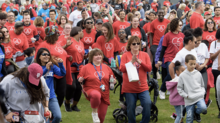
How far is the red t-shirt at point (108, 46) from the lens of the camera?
25.6ft

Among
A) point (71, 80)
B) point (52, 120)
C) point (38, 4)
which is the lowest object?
point (52, 120)

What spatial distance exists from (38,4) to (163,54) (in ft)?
37.1

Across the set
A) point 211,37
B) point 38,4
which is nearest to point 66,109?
point 211,37

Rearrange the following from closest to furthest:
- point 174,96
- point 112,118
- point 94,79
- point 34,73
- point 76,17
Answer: point 34,73 → point 174,96 → point 94,79 → point 112,118 → point 76,17

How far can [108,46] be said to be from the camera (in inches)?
308

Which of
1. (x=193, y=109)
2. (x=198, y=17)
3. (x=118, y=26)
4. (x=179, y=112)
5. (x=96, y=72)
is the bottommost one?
(x=179, y=112)

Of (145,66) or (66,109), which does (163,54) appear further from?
(66,109)

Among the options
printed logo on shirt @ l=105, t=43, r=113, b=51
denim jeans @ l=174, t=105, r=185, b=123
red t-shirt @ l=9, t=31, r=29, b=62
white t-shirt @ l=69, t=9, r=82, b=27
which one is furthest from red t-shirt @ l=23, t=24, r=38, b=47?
denim jeans @ l=174, t=105, r=185, b=123

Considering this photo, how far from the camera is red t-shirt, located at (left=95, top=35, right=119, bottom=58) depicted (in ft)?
25.6

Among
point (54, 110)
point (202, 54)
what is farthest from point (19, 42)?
point (202, 54)

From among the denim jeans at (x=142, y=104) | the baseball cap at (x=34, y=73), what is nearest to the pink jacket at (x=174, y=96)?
the denim jeans at (x=142, y=104)

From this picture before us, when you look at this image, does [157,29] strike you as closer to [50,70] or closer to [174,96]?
[174,96]

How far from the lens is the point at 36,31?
31.7ft

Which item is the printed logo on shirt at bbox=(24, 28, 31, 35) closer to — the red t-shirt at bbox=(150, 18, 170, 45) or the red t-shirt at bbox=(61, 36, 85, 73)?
the red t-shirt at bbox=(61, 36, 85, 73)
